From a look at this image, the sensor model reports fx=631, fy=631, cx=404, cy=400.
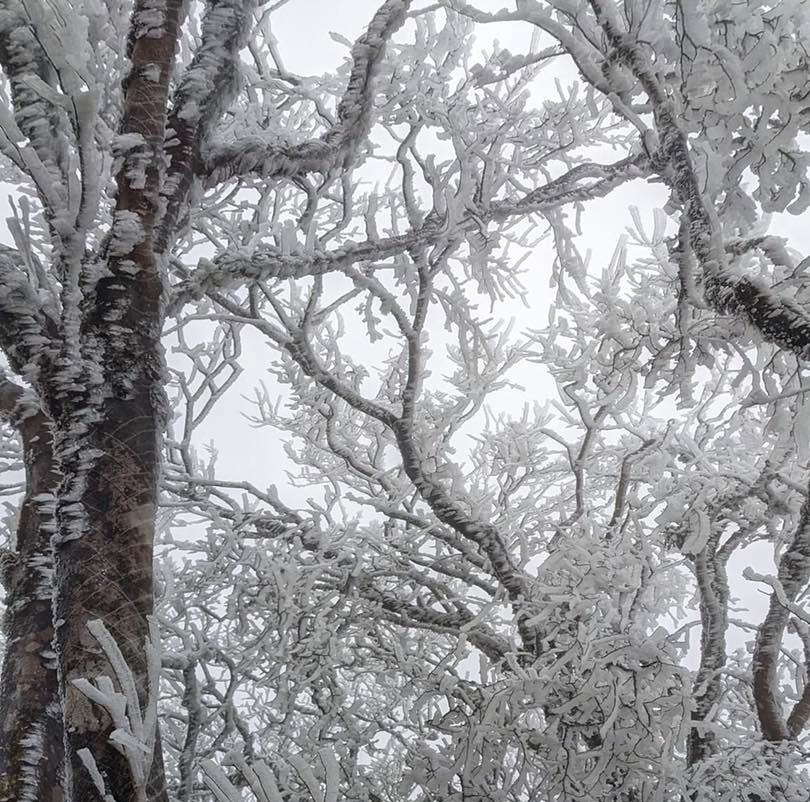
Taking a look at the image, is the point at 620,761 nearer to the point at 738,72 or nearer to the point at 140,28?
the point at 738,72

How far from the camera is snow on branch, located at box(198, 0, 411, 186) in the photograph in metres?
2.53

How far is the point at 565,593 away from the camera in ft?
8.73

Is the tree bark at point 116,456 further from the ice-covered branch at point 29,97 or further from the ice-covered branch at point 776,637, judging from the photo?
the ice-covered branch at point 776,637

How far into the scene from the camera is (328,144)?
9.11ft

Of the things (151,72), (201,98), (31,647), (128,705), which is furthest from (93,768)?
(201,98)

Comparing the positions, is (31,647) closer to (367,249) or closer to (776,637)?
(367,249)

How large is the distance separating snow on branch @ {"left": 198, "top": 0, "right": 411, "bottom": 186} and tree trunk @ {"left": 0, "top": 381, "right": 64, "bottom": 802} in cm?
122

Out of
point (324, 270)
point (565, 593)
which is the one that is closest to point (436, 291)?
point (324, 270)

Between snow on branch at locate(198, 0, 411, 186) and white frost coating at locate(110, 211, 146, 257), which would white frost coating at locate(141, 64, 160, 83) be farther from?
white frost coating at locate(110, 211, 146, 257)

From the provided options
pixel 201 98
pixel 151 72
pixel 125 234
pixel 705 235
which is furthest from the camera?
pixel 201 98

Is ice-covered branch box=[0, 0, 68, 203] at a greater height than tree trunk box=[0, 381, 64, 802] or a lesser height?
greater

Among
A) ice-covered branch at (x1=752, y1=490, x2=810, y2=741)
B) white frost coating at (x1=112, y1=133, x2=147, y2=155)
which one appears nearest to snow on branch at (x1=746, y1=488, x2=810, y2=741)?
ice-covered branch at (x1=752, y1=490, x2=810, y2=741)

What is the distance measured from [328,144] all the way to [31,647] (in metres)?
2.23

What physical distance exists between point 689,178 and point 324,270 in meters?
1.76
